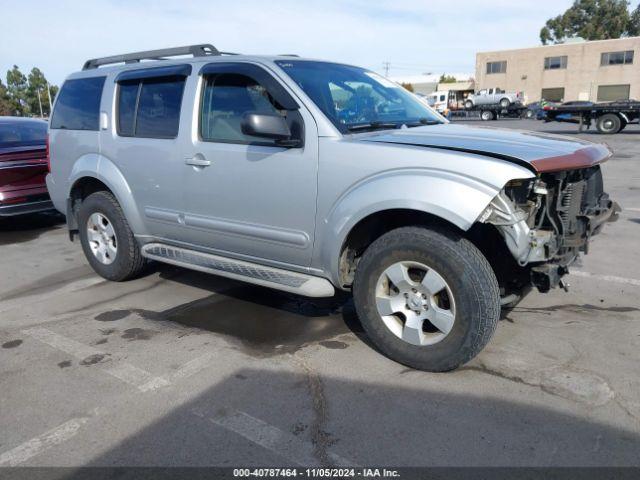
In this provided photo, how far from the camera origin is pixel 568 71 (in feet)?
186

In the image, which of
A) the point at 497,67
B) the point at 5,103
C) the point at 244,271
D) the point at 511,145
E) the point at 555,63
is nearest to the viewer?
the point at 511,145

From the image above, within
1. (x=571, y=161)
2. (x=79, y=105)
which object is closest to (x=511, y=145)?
(x=571, y=161)

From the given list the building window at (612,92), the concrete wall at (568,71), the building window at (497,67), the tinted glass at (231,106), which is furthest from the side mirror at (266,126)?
the building window at (497,67)

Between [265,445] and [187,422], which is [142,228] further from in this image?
[265,445]

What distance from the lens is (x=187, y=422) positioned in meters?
2.86

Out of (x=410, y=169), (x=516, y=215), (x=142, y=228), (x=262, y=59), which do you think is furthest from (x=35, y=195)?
(x=516, y=215)

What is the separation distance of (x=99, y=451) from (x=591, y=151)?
11.0ft

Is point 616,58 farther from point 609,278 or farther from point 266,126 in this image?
point 266,126

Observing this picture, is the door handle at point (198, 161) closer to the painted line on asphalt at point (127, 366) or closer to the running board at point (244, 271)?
the running board at point (244, 271)

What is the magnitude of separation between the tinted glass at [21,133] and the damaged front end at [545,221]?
24.0ft

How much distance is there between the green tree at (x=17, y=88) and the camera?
69.4 metres

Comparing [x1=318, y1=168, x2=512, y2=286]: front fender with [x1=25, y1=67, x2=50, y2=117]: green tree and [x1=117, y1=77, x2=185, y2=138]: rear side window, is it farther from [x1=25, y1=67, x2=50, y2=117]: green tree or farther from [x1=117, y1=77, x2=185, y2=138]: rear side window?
[x1=25, y1=67, x2=50, y2=117]: green tree

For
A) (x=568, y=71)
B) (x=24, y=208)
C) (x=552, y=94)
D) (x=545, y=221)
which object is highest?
(x=568, y=71)

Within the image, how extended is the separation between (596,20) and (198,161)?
8636 cm
